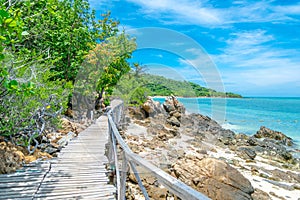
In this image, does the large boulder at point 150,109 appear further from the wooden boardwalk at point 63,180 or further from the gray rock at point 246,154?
the wooden boardwalk at point 63,180

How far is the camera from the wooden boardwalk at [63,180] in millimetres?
3145

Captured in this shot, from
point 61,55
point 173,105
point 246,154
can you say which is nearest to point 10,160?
point 61,55

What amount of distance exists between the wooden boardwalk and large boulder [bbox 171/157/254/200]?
6.56 feet

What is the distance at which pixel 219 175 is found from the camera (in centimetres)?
491

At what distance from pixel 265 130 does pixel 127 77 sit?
14816 mm

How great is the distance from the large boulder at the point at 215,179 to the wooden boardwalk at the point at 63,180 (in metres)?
2.00

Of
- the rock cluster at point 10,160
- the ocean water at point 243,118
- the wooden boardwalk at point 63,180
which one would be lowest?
the ocean water at point 243,118

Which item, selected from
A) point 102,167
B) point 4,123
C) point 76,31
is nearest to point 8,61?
point 4,123

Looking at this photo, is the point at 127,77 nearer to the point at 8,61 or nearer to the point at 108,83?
the point at 108,83

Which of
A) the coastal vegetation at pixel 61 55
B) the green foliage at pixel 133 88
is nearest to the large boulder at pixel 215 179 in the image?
the coastal vegetation at pixel 61 55

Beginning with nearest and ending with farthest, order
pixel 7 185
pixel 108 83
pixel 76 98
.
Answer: pixel 7 185 < pixel 76 98 < pixel 108 83

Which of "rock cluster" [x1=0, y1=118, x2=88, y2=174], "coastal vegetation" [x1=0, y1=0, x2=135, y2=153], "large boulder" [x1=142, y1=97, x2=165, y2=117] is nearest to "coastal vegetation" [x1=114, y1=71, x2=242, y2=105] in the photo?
"large boulder" [x1=142, y1=97, x2=165, y2=117]

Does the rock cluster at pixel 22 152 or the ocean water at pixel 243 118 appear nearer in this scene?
the rock cluster at pixel 22 152

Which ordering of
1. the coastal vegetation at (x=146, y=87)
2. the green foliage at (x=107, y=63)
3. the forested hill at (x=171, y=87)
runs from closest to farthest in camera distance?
the green foliage at (x=107, y=63) < the coastal vegetation at (x=146, y=87) < the forested hill at (x=171, y=87)
